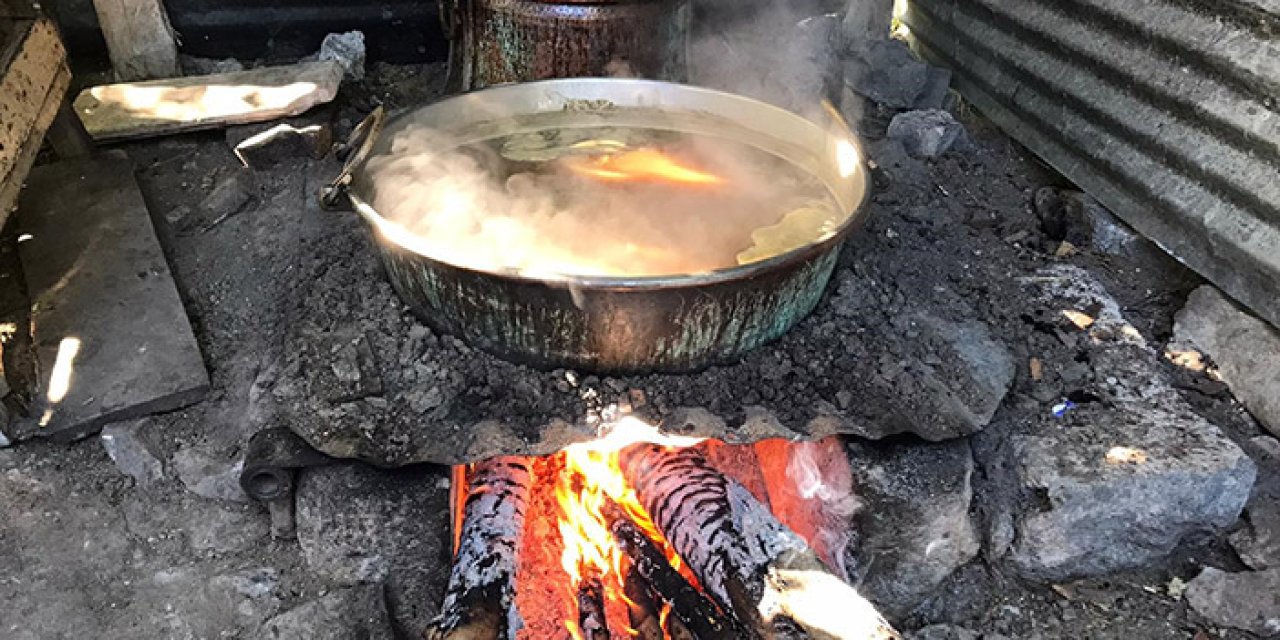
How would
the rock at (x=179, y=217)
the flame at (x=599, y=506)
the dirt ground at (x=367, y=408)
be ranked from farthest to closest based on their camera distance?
1. the rock at (x=179, y=217)
2. the dirt ground at (x=367, y=408)
3. the flame at (x=599, y=506)

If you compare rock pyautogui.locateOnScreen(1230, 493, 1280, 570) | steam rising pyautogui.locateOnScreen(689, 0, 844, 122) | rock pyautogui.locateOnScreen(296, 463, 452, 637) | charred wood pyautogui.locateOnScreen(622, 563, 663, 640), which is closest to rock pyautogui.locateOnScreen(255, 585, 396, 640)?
rock pyautogui.locateOnScreen(296, 463, 452, 637)

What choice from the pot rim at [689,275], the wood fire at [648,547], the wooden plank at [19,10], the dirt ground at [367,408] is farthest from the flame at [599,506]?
the wooden plank at [19,10]

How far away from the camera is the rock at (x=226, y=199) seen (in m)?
3.98

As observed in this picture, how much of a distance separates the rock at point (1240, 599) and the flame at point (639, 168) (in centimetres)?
206

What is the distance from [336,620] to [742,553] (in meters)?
1.24

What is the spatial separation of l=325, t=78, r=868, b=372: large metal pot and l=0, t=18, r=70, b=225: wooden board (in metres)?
1.53

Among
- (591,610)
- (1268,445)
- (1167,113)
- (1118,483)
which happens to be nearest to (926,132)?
(1167,113)

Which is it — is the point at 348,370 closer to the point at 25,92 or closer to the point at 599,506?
the point at 599,506

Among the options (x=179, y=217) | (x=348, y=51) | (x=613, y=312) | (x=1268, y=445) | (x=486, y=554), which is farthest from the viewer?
(x=348, y=51)

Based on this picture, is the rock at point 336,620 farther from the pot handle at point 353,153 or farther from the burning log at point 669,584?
the pot handle at point 353,153

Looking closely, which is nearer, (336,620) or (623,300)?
(623,300)

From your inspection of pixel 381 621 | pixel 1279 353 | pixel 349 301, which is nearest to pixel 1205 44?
pixel 1279 353

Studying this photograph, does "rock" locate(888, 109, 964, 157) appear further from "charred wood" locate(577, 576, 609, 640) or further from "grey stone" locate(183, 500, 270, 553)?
"grey stone" locate(183, 500, 270, 553)

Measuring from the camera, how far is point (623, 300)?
2.29m
